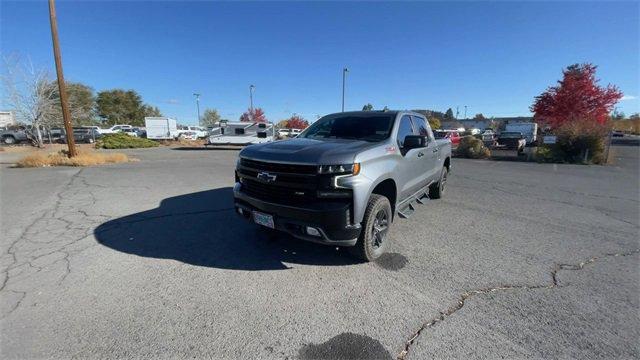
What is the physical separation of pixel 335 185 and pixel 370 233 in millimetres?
772

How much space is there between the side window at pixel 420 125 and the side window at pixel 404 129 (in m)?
0.39

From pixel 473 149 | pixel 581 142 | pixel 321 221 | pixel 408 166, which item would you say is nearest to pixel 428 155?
pixel 408 166

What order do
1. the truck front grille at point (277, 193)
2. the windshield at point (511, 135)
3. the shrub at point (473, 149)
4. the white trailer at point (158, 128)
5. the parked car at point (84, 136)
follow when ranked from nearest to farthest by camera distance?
the truck front grille at point (277, 193) → the shrub at point (473, 149) → the windshield at point (511, 135) → the parked car at point (84, 136) → the white trailer at point (158, 128)

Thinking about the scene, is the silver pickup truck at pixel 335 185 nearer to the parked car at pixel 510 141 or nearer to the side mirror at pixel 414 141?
the side mirror at pixel 414 141

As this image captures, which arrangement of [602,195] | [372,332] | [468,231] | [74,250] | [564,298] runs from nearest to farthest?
[372,332] < [564,298] < [74,250] < [468,231] < [602,195]

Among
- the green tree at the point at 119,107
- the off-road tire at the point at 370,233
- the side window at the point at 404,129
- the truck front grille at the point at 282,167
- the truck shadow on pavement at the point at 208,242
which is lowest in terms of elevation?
the truck shadow on pavement at the point at 208,242

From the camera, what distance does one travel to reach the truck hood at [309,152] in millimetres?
3199

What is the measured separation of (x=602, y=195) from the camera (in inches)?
309

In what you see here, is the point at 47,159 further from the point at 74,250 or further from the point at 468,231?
the point at 468,231

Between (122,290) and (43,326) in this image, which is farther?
(122,290)

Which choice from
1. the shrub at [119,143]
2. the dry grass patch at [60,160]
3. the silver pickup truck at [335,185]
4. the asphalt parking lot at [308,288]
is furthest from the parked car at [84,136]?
the silver pickup truck at [335,185]

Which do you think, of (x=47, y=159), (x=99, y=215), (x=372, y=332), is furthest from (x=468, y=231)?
(x=47, y=159)

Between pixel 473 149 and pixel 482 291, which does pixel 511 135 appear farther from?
pixel 482 291

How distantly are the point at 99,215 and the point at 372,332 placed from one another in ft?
17.7
